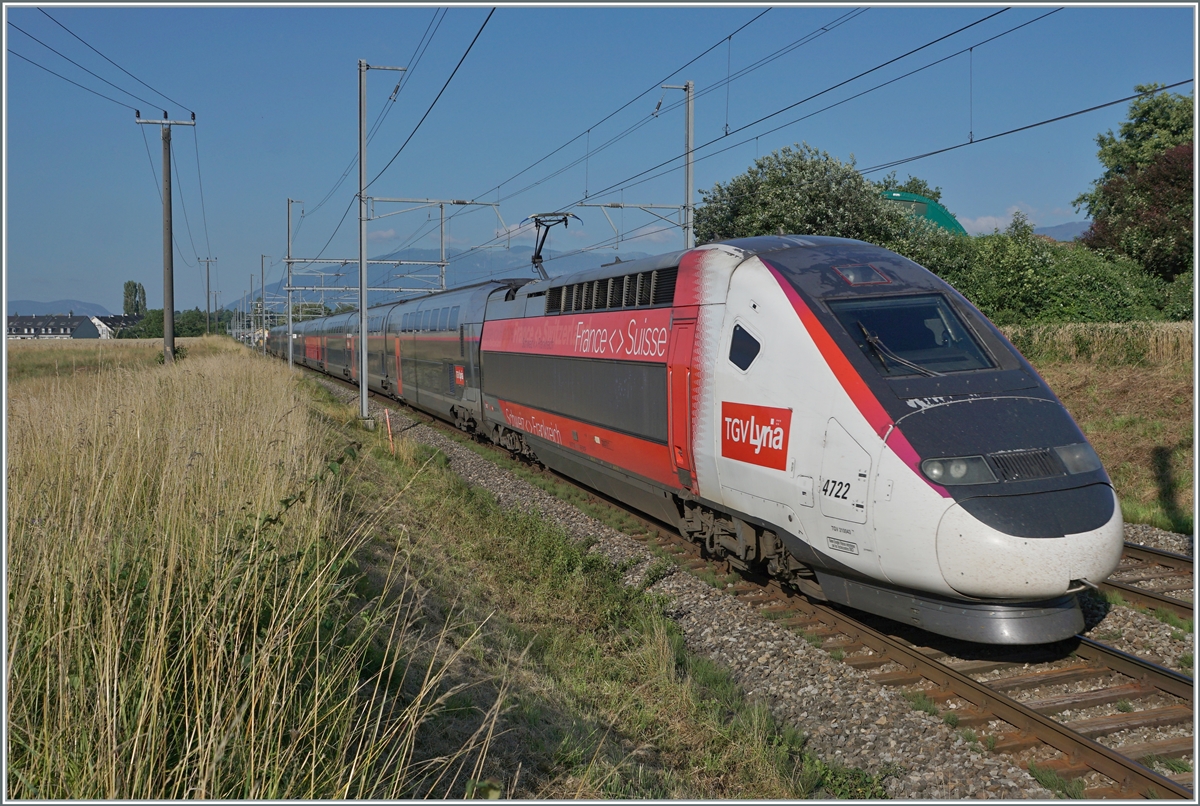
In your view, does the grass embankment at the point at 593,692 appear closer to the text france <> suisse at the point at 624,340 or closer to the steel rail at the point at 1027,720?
the steel rail at the point at 1027,720

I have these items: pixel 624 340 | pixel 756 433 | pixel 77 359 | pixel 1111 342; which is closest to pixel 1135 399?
pixel 1111 342

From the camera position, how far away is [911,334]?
7074 mm

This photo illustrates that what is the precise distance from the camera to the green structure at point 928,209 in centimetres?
4067

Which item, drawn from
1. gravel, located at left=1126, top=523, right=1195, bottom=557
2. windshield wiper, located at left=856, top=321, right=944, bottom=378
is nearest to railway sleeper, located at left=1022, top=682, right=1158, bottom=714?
windshield wiper, located at left=856, top=321, right=944, bottom=378

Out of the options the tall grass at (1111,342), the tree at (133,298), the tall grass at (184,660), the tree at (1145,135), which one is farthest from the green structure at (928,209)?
the tree at (133,298)

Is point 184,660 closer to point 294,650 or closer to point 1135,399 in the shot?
point 294,650

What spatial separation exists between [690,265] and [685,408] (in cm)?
150

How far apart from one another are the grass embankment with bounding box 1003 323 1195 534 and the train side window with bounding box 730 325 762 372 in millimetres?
7136

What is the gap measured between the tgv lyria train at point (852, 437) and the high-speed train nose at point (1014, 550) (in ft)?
0.04

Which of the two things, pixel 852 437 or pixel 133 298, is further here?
pixel 133 298

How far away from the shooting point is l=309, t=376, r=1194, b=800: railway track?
4.98 metres

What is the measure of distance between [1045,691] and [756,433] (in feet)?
9.35

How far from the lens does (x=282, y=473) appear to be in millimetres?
6770

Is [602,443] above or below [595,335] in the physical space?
below
